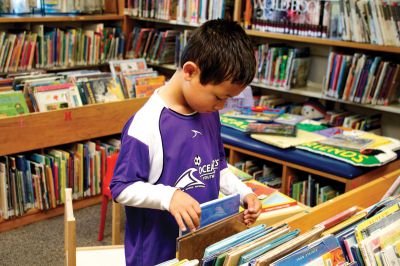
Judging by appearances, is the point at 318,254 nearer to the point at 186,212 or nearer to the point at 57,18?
the point at 186,212

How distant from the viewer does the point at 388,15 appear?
2918 millimetres

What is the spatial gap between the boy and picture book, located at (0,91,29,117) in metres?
1.73

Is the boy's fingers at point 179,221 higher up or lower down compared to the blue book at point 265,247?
higher up

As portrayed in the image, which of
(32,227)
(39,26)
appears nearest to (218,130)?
(32,227)

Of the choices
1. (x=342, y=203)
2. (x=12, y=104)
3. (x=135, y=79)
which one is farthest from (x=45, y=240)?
(x=342, y=203)

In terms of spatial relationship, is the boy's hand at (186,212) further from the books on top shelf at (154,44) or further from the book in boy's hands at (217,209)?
the books on top shelf at (154,44)

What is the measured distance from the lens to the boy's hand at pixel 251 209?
1282 millimetres

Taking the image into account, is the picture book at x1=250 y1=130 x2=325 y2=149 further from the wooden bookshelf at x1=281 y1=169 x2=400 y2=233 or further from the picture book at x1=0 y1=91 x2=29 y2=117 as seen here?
the picture book at x1=0 y1=91 x2=29 y2=117

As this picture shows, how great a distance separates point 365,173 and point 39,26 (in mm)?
2786

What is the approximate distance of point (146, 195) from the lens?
1.17 meters

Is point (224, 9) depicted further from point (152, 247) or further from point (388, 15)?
point (152, 247)

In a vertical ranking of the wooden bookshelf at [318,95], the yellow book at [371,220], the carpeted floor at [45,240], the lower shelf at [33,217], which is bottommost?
the carpeted floor at [45,240]

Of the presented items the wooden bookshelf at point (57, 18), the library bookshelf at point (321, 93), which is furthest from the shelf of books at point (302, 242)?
the wooden bookshelf at point (57, 18)

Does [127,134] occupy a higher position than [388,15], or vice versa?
[388,15]
